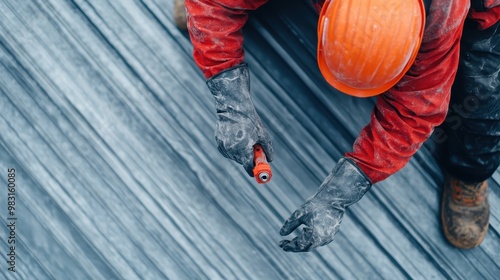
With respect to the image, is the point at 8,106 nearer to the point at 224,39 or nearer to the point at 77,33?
the point at 77,33

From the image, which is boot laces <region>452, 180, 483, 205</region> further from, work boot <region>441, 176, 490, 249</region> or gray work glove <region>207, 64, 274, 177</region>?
gray work glove <region>207, 64, 274, 177</region>

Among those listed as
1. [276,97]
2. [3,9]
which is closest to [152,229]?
[276,97]

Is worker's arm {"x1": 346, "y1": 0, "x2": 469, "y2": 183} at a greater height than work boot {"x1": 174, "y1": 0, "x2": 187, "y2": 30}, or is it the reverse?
work boot {"x1": 174, "y1": 0, "x2": 187, "y2": 30}

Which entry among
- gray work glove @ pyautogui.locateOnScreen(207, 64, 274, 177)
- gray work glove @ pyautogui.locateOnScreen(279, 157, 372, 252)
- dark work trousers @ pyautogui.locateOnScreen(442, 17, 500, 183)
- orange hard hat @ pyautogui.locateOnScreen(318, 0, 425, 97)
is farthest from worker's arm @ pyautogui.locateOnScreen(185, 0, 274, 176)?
dark work trousers @ pyautogui.locateOnScreen(442, 17, 500, 183)

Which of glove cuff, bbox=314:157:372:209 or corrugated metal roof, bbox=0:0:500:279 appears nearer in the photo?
glove cuff, bbox=314:157:372:209

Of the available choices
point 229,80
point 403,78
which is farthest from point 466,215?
point 229,80

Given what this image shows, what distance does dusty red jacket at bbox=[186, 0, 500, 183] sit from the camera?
5.45 ft

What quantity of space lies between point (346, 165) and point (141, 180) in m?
0.97

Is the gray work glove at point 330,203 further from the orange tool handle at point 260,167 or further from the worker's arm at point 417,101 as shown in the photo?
the orange tool handle at point 260,167

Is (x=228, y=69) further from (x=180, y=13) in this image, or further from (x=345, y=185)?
(x=345, y=185)

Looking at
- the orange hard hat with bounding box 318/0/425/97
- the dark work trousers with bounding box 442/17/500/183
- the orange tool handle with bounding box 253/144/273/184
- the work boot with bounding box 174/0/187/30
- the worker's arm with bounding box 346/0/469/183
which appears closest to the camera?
the orange hard hat with bounding box 318/0/425/97

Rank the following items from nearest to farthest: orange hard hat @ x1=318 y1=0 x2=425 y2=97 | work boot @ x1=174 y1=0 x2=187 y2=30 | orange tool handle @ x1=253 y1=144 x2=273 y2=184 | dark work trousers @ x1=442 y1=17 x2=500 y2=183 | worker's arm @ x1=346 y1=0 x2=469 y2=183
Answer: orange hard hat @ x1=318 y1=0 x2=425 y2=97, worker's arm @ x1=346 y1=0 x2=469 y2=183, orange tool handle @ x1=253 y1=144 x2=273 y2=184, dark work trousers @ x1=442 y1=17 x2=500 y2=183, work boot @ x1=174 y1=0 x2=187 y2=30

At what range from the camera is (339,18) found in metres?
1.58

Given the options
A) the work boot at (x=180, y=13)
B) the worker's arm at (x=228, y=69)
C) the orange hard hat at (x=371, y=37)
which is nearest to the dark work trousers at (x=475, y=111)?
the orange hard hat at (x=371, y=37)
